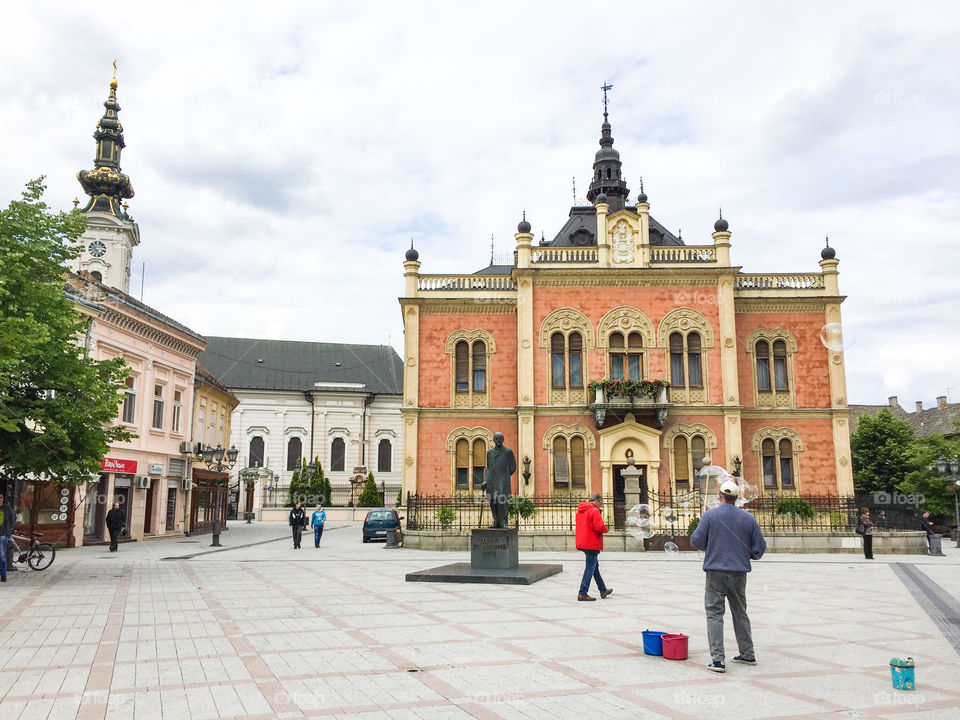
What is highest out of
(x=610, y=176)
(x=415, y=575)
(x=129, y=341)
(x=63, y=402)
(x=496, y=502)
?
(x=610, y=176)

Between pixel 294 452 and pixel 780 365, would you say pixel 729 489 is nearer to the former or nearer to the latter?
pixel 780 365

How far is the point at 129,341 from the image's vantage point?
28.1 meters

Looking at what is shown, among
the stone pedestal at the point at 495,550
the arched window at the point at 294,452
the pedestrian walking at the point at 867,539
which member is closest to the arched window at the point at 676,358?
the pedestrian walking at the point at 867,539

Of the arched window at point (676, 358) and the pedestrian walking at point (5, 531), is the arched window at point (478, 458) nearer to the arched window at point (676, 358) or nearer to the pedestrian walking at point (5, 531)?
the arched window at point (676, 358)

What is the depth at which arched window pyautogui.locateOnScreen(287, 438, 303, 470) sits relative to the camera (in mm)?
59625

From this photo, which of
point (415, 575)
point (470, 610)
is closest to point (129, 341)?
point (415, 575)

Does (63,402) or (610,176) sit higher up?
(610,176)

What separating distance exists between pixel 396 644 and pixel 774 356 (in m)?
30.6

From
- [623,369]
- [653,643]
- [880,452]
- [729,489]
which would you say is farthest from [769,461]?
[653,643]

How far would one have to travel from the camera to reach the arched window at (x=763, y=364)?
115 ft

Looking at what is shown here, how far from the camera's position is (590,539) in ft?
40.2

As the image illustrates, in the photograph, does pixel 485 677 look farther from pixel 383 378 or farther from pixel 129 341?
pixel 383 378

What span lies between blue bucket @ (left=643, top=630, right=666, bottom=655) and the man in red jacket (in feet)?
13.3

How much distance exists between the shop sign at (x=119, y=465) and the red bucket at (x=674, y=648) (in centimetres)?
2324
